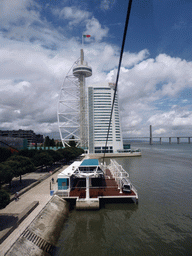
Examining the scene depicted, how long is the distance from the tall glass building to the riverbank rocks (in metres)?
94.5

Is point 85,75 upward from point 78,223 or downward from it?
upward

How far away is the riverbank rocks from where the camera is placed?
35.6ft

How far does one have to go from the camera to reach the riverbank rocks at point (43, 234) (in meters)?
10.8

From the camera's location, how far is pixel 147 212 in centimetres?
1917

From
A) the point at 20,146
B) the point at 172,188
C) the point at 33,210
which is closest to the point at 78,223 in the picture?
the point at 33,210

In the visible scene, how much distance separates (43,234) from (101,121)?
10302 cm

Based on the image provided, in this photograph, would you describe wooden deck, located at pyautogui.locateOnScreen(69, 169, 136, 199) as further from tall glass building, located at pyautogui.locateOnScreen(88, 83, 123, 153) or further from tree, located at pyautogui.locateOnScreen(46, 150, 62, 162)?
tall glass building, located at pyautogui.locateOnScreen(88, 83, 123, 153)

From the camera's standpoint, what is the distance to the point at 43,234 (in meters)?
13.1

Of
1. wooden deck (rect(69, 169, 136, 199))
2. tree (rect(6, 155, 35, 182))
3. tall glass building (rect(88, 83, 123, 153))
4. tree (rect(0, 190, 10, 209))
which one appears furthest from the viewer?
tall glass building (rect(88, 83, 123, 153))

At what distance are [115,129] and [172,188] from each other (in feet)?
297

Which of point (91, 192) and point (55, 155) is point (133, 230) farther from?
point (55, 155)

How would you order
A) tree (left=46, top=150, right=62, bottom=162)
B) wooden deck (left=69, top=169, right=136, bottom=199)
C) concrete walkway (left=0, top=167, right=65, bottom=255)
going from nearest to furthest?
concrete walkway (left=0, top=167, right=65, bottom=255)
wooden deck (left=69, top=169, right=136, bottom=199)
tree (left=46, top=150, right=62, bottom=162)

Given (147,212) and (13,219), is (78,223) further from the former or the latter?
(147,212)

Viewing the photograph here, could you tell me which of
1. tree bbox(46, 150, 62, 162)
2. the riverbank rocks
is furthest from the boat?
tree bbox(46, 150, 62, 162)
